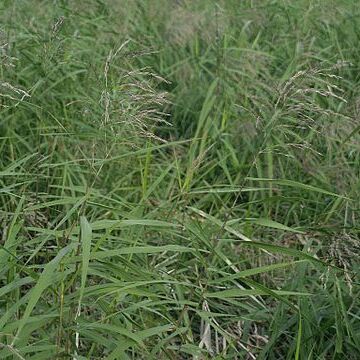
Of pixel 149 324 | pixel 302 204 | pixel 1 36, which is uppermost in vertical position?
pixel 1 36

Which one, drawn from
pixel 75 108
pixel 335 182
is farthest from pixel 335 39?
pixel 75 108

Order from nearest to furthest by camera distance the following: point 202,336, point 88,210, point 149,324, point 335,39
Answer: point 149,324, point 202,336, point 88,210, point 335,39

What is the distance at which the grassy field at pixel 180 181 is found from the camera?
2.15 metres

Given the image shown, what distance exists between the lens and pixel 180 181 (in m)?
2.59

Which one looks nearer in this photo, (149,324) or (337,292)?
(149,324)

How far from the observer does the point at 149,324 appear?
7.83ft

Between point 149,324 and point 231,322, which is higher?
point 149,324

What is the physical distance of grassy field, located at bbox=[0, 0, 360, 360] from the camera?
2.15 metres

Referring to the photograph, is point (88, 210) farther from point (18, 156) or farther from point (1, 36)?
point (1, 36)

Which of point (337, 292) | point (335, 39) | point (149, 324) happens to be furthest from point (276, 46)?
point (149, 324)

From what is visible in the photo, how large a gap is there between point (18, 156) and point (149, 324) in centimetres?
99

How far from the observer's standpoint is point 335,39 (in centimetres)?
375

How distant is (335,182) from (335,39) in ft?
2.78

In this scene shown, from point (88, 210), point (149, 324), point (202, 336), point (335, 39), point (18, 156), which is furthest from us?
point (335, 39)
